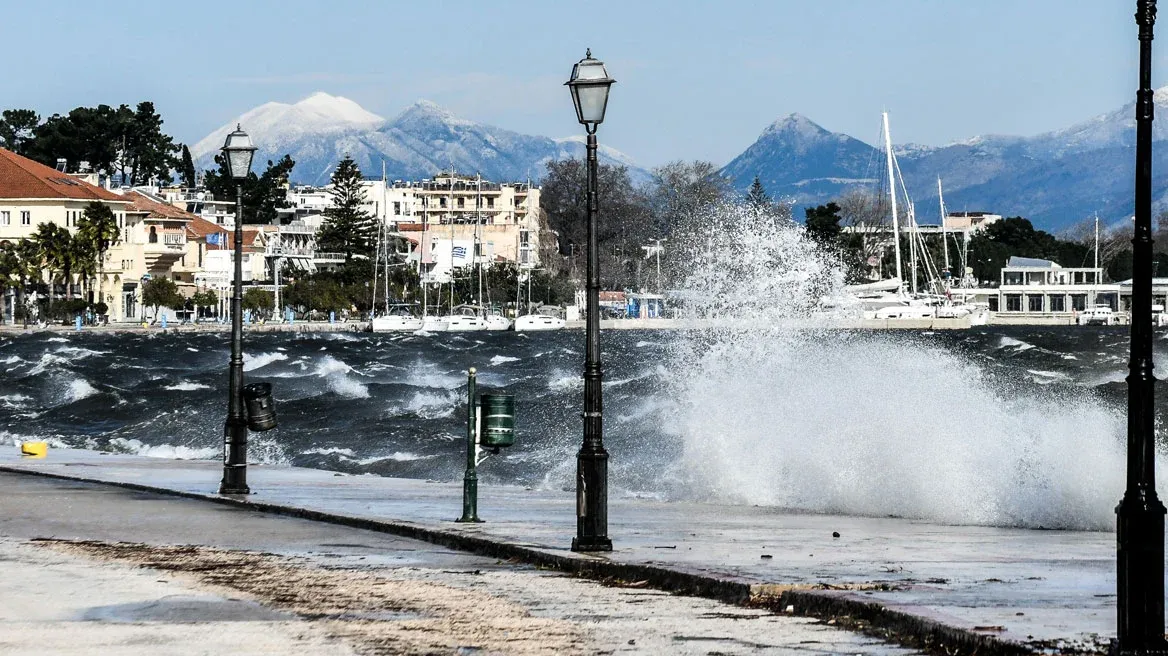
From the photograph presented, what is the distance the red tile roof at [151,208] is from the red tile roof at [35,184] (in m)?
3.36

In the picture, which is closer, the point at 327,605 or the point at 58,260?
the point at 327,605

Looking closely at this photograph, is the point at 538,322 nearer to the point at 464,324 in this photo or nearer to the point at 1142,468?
the point at 464,324

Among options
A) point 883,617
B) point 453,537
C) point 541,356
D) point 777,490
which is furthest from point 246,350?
point 883,617

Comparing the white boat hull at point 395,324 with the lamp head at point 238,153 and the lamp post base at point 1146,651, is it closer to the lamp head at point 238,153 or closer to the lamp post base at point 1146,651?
the lamp head at point 238,153

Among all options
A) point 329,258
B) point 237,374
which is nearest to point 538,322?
point 329,258

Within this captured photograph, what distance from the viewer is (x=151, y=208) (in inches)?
6024

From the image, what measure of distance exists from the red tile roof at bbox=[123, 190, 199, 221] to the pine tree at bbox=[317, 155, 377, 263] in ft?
48.3

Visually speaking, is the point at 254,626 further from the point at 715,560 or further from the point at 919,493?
the point at 919,493

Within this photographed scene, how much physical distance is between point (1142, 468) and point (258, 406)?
55.2ft

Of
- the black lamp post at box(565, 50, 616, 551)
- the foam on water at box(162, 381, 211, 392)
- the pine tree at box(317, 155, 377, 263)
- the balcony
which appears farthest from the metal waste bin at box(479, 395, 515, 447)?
the balcony

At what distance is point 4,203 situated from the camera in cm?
13538

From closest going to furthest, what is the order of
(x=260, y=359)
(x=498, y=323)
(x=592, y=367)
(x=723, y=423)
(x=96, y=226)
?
(x=592, y=367)
(x=723, y=423)
(x=260, y=359)
(x=96, y=226)
(x=498, y=323)

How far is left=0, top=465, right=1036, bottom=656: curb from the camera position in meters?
11.1

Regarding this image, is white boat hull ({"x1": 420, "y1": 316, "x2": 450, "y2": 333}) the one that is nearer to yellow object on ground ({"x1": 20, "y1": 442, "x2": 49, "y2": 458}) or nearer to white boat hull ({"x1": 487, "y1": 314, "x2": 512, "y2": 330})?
white boat hull ({"x1": 487, "y1": 314, "x2": 512, "y2": 330})
